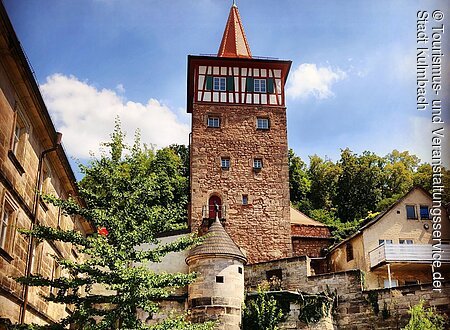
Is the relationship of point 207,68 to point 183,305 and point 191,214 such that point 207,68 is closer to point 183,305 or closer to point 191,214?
point 191,214

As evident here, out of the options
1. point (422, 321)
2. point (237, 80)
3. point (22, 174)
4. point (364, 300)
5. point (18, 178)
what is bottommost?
point (422, 321)

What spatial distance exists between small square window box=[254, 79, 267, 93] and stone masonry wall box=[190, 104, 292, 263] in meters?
1.07

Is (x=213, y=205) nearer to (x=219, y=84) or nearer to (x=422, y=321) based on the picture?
(x=219, y=84)

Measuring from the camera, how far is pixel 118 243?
15336 mm

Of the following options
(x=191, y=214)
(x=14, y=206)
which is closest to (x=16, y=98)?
(x=14, y=206)

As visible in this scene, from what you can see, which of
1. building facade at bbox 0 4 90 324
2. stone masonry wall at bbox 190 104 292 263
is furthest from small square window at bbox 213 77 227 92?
building facade at bbox 0 4 90 324

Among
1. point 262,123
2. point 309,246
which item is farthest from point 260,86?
point 309,246

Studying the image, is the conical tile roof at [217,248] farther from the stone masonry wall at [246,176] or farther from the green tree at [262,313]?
the stone masonry wall at [246,176]

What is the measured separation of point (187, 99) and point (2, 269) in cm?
2490

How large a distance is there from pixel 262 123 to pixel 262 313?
12.6 m

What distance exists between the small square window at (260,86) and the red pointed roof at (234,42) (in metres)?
2.67

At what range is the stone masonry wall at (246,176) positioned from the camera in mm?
29281

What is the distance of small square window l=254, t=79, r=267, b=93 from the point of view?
3244 centimetres

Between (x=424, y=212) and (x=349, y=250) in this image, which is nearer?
(x=424, y=212)
